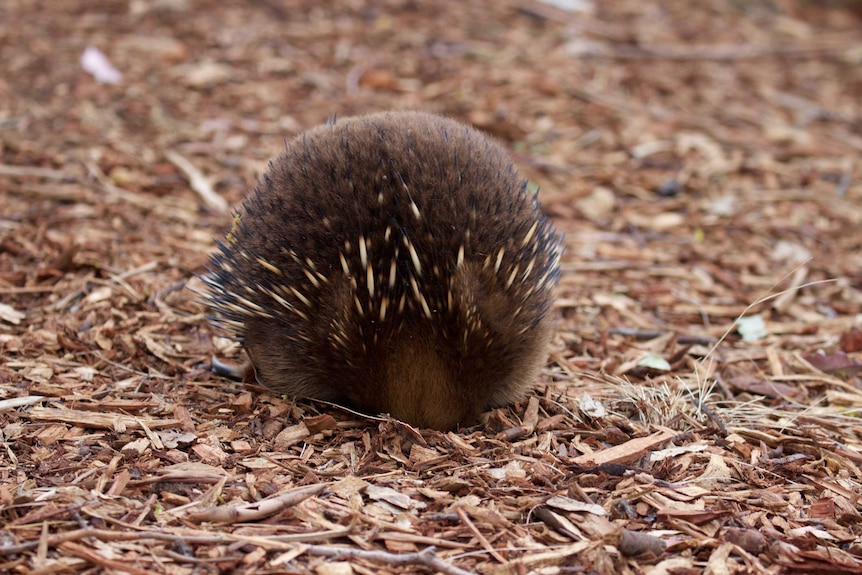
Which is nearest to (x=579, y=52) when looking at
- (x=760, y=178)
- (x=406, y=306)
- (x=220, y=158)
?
(x=760, y=178)

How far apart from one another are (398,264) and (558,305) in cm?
183

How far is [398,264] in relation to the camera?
328cm

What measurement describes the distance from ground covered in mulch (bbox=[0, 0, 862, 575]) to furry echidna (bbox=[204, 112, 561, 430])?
11.3 inches

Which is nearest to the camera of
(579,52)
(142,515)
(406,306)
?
(142,515)

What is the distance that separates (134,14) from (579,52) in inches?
159

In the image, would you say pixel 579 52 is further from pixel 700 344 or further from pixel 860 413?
pixel 860 413

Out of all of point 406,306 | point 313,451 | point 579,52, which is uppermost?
point 579,52

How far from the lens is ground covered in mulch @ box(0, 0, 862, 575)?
2.96 metres

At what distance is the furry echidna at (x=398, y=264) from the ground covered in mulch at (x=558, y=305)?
0.95ft

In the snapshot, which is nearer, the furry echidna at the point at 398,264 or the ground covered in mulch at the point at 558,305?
the ground covered in mulch at the point at 558,305

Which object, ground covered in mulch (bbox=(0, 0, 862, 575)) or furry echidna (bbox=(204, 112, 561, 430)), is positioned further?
furry echidna (bbox=(204, 112, 561, 430))

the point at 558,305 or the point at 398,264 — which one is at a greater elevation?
the point at 398,264

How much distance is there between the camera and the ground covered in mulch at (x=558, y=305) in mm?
2963

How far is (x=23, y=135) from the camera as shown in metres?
5.96
